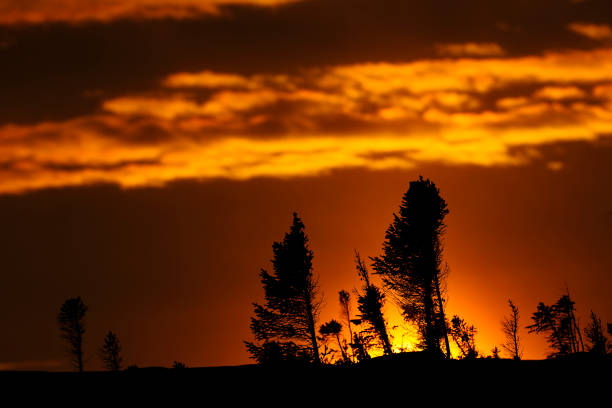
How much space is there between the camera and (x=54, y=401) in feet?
84.8

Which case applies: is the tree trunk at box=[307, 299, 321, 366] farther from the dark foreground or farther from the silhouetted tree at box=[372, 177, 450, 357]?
the dark foreground

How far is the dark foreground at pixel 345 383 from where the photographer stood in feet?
88.6

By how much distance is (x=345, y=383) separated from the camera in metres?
28.9

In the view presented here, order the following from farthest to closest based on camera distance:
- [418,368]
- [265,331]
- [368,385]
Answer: [265,331]
[418,368]
[368,385]

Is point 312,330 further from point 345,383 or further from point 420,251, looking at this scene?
point 345,383

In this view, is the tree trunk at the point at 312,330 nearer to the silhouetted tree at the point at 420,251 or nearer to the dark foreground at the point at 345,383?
the silhouetted tree at the point at 420,251

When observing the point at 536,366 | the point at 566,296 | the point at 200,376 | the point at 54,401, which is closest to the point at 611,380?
the point at 536,366

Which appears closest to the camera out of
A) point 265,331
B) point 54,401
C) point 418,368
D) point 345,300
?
point 54,401

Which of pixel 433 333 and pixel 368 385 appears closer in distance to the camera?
pixel 368 385

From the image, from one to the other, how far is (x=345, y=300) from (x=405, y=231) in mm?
30869

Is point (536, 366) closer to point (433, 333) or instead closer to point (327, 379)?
point (327, 379)

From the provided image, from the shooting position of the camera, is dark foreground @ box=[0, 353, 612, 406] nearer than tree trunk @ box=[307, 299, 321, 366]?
Yes

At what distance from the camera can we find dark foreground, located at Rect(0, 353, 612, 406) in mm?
27000

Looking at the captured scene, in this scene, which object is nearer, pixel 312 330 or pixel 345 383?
pixel 345 383
